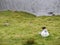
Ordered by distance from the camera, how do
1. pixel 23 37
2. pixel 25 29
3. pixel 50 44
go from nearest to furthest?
pixel 50 44
pixel 23 37
pixel 25 29

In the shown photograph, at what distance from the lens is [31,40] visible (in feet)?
26.0

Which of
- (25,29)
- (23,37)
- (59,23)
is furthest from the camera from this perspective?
(59,23)

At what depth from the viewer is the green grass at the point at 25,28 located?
816cm

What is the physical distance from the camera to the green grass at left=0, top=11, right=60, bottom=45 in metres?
8.16

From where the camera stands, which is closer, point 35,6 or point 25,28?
point 25,28

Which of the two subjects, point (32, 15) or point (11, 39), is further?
point (32, 15)

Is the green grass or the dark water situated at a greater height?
the dark water

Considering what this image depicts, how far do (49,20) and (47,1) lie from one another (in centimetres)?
132

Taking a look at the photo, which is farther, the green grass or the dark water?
the dark water

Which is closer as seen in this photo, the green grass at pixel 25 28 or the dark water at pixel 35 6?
the green grass at pixel 25 28

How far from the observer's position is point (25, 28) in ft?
31.3

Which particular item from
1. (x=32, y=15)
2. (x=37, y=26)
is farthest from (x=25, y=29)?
(x=32, y=15)

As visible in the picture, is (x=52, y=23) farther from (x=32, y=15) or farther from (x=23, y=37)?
(x=23, y=37)

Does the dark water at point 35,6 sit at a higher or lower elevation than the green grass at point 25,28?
higher
